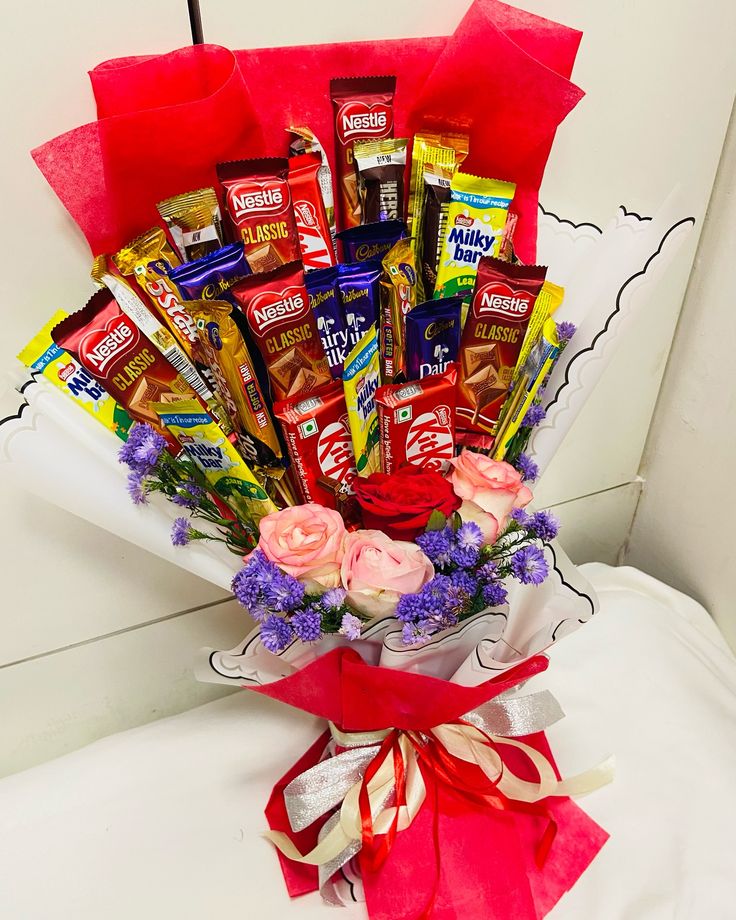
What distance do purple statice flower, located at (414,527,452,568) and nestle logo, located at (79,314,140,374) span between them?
0.27 metres

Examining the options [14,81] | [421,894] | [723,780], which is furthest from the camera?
[723,780]

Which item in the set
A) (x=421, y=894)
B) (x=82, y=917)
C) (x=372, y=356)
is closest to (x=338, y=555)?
(x=372, y=356)

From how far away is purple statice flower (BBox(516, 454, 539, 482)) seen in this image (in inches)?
25.2

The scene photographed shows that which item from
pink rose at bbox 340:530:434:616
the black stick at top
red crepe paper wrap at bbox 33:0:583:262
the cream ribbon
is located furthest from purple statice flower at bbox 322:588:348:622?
the black stick at top

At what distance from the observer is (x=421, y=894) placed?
68cm

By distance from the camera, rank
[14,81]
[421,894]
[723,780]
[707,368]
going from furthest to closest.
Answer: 1. [707,368]
2. [723,780]
3. [421,894]
4. [14,81]

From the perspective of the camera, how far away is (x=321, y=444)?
1.94ft

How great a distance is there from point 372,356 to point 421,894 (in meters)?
0.50

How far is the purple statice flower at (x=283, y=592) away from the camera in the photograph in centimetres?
53

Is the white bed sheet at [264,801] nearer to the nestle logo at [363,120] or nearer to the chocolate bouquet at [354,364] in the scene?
the chocolate bouquet at [354,364]

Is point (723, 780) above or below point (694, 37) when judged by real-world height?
below

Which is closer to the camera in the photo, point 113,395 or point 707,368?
point 113,395

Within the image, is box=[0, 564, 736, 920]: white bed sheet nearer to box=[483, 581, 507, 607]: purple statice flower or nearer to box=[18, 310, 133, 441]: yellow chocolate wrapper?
box=[483, 581, 507, 607]: purple statice flower

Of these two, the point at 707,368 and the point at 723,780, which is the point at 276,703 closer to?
the point at 723,780
